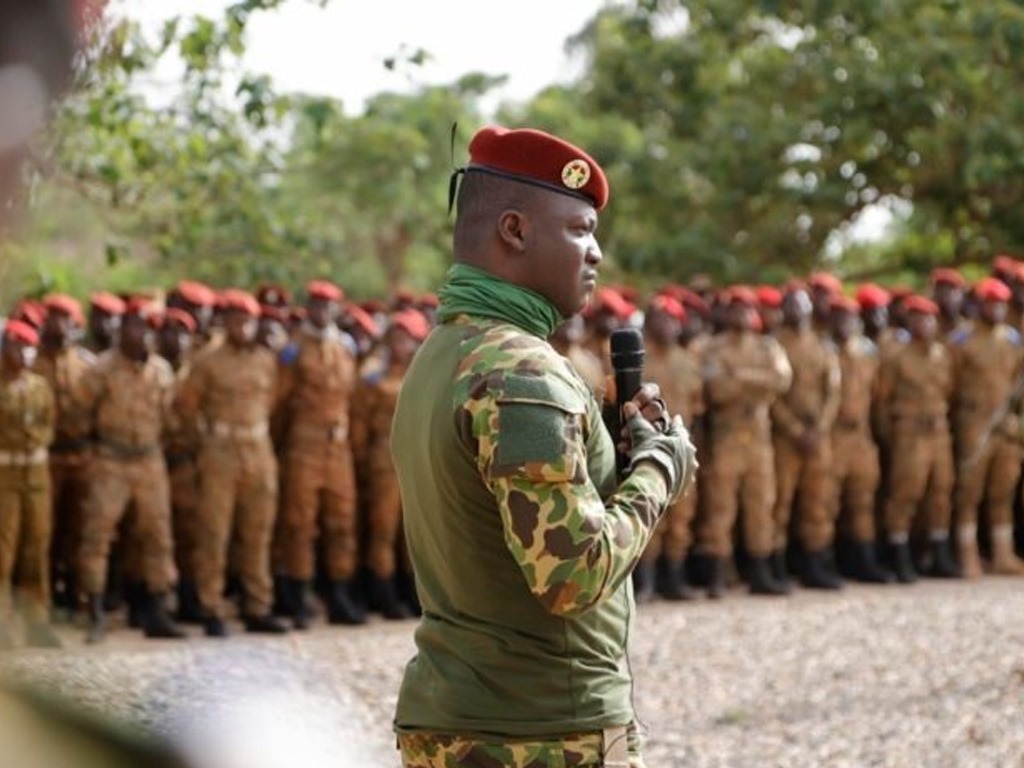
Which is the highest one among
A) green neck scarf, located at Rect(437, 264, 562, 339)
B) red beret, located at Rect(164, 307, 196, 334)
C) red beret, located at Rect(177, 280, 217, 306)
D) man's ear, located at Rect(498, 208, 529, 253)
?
red beret, located at Rect(177, 280, 217, 306)

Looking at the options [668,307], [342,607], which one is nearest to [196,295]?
[342,607]

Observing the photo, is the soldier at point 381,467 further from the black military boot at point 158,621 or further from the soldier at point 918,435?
the soldier at point 918,435

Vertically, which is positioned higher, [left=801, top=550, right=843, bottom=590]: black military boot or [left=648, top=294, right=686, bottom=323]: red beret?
[left=648, top=294, right=686, bottom=323]: red beret

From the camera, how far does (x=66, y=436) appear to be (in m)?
9.83

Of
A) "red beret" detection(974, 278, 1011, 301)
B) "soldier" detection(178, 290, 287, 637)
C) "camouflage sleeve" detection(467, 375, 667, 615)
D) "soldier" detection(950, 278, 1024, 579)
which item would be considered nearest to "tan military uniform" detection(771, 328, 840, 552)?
"soldier" detection(950, 278, 1024, 579)

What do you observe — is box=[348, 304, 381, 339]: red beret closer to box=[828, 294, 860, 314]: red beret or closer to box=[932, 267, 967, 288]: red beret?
box=[828, 294, 860, 314]: red beret

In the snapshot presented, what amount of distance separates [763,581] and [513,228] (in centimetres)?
882

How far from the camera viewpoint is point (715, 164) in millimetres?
17391

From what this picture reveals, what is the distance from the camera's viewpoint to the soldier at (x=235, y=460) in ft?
32.2

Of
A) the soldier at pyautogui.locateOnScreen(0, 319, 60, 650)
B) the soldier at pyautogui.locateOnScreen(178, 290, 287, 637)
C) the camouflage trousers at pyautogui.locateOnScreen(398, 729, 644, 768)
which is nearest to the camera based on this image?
the camouflage trousers at pyautogui.locateOnScreen(398, 729, 644, 768)

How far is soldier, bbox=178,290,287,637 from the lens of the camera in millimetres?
9812

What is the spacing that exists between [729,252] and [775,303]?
227 inches

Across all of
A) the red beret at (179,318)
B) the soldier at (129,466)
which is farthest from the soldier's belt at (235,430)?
the red beret at (179,318)

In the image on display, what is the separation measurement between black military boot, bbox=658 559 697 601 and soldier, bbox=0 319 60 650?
3776 millimetres
